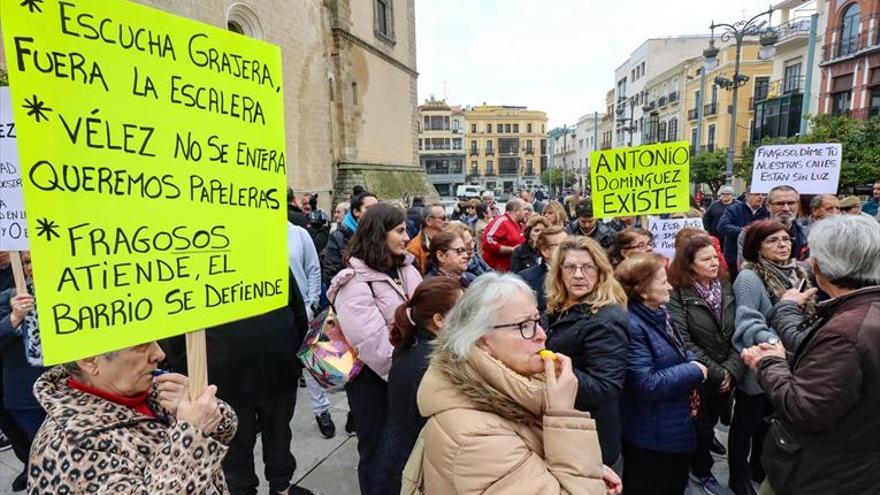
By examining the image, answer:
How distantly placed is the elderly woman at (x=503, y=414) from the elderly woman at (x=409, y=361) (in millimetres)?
485

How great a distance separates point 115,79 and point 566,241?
2.26 m

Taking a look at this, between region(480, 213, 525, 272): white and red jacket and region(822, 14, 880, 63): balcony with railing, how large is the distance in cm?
2850

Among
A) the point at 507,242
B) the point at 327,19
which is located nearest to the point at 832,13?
the point at 327,19

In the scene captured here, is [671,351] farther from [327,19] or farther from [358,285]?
[327,19]

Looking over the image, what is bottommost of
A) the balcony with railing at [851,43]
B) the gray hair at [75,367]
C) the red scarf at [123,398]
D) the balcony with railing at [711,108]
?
the red scarf at [123,398]

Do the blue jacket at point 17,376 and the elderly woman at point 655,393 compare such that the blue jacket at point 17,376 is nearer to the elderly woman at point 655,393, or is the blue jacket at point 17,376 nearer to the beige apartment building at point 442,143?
the elderly woman at point 655,393

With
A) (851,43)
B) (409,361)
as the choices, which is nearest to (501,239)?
(409,361)

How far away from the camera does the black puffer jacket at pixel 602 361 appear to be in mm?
2285

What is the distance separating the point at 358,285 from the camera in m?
2.77

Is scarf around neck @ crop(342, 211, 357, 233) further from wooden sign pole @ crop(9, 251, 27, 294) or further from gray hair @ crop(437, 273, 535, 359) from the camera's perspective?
gray hair @ crop(437, 273, 535, 359)

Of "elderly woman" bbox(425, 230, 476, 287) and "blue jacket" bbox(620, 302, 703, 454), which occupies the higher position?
"elderly woman" bbox(425, 230, 476, 287)

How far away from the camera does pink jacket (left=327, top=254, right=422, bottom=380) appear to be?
2645 millimetres

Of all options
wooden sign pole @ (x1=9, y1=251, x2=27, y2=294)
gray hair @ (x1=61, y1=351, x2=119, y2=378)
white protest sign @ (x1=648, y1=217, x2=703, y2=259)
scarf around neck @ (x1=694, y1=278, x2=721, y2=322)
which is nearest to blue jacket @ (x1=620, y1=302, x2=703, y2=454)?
scarf around neck @ (x1=694, y1=278, x2=721, y2=322)

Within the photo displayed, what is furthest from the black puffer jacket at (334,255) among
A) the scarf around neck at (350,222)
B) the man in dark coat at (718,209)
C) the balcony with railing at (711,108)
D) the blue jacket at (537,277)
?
the balcony with railing at (711,108)
